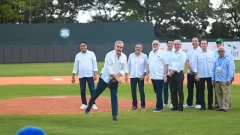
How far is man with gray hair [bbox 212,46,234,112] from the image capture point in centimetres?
1280

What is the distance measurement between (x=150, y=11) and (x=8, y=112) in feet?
204

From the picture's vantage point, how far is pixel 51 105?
14.5 metres

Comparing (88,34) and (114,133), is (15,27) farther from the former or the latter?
(114,133)

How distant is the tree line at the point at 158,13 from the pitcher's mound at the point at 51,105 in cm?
5655

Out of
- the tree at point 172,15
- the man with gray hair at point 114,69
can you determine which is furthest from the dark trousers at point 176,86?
the tree at point 172,15

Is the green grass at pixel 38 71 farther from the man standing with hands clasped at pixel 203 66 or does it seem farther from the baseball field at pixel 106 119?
the man standing with hands clasped at pixel 203 66

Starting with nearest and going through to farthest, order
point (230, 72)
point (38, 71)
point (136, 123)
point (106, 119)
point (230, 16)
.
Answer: point (136, 123), point (106, 119), point (230, 72), point (38, 71), point (230, 16)

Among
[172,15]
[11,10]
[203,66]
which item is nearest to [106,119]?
[203,66]

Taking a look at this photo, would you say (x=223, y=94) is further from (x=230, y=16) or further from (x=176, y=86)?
(x=230, y=16)

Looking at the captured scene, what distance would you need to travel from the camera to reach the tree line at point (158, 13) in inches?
2847

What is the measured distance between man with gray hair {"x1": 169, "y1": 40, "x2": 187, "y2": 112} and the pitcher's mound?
153cm

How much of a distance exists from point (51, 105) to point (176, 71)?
397 centimetres

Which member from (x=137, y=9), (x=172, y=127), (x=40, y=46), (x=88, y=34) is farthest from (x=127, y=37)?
(x=172, y=127)

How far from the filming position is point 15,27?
165ft
